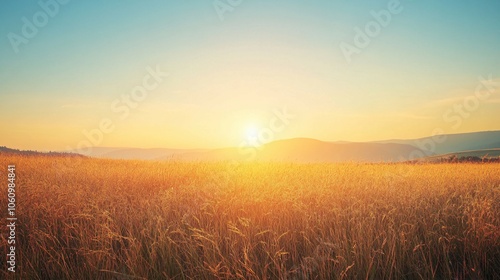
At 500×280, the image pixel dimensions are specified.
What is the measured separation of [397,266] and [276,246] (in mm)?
1288

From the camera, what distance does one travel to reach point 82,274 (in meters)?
2.88

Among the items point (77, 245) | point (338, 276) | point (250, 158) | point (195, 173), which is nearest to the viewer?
point (338, 276)

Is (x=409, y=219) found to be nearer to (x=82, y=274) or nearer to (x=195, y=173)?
(x=82, y=274)

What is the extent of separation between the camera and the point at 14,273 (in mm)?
2898

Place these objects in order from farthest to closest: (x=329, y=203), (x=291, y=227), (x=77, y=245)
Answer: (x=329, y=203) → (x=291, y=227) → (x=77, y=245)

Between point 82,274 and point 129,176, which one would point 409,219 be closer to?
point 82,274

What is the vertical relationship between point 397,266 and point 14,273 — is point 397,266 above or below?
below

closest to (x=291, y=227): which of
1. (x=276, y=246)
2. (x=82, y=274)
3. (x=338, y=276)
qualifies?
(x=276, y=246)

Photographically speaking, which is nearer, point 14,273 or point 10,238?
point 14,273

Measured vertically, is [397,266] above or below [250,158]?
below

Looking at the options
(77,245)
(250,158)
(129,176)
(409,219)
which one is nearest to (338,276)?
(409,219)

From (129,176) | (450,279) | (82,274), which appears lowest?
(450,279)

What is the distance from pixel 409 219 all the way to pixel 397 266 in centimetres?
129

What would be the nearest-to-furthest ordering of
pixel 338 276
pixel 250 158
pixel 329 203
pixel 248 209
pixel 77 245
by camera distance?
pixel 338 276
pixel 77 245
pixel 248 209
pixel 329 203
pixel 250 158
